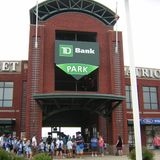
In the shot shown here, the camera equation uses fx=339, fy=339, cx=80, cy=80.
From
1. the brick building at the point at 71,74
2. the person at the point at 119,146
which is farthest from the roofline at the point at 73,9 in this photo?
the person at the point at 119,146

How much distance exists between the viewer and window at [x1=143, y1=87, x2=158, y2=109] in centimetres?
4447

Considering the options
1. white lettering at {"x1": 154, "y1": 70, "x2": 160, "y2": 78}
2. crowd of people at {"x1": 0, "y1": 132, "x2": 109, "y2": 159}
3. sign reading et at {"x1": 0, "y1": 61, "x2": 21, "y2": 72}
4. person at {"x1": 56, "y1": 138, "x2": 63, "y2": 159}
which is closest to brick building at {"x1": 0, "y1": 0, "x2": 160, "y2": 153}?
sign reading et at {"x1": 0, "y1": 61, "x2": 21, "y2": 72}

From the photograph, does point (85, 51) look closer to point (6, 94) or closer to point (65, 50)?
point (65, 50)

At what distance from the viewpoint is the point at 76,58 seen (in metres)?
31.8

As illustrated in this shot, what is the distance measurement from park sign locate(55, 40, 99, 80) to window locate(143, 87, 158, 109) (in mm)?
14626

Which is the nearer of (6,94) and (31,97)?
(31,97)

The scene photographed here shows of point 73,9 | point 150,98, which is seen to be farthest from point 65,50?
point 150,98

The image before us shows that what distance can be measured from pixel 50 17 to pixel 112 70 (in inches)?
318

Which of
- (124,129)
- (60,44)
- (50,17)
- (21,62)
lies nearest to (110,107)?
(124,129)

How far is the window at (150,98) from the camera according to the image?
44.5 m

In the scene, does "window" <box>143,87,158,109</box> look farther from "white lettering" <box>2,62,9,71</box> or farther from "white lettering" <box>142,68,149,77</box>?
"white lettering" <box>2,62,9,71</box>

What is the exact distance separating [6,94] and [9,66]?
3481mm

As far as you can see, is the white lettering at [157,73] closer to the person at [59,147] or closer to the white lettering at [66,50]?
the white lettering at [66,50]

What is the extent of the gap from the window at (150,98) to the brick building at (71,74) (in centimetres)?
888
